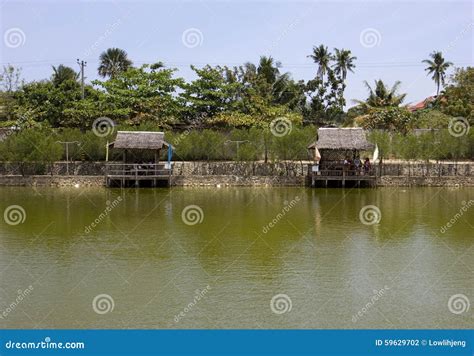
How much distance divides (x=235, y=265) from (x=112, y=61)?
37.2 meters

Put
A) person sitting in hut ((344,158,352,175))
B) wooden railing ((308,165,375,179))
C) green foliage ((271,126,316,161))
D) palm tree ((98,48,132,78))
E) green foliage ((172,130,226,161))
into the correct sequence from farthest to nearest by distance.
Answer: palm tree ((98,48,132,78))
green foliage ((172,130,226,161))
green foliage ((271,126,316,161))
person sitting in hut ((344,158,352,175))
wooden railing ((308,165,375,179))

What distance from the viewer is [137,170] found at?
2906 cm

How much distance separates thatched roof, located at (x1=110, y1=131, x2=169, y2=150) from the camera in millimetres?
29516

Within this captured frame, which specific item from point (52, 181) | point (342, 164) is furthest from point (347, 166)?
point (52, 181)

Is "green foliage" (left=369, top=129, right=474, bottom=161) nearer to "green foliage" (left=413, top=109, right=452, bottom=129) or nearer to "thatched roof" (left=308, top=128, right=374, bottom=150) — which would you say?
"thatched roof" (left=308, top=128, right=374, bottom=150)

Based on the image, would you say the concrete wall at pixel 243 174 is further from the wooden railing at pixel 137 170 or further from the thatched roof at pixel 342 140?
the thatched roof at pixel 342 140

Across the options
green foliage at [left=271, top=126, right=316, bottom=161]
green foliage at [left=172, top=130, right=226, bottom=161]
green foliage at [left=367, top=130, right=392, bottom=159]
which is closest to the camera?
green foliage at [left=367, top=130, right=392, bottom=159]

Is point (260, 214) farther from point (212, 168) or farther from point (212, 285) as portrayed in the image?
point (212, 168)

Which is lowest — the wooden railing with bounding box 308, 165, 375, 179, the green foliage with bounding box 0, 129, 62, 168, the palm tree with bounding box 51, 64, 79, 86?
the wooden railing with bounding box 308, 165, 375, 179

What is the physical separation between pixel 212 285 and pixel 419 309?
404 centimetres

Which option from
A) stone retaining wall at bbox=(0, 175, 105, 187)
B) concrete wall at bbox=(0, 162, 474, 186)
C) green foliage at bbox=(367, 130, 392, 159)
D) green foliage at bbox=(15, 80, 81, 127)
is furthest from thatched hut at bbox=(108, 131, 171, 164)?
green foliage at bbox=(367, 130, 392, 159)

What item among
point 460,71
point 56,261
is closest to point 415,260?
point 56,261

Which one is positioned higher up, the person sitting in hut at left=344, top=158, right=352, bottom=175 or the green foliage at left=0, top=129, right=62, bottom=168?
the green foliage at left=0, top=129, right=62, bottom=168

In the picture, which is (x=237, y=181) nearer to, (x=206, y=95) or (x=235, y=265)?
(x=206, y=95)
